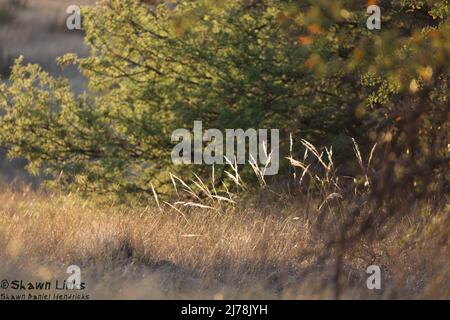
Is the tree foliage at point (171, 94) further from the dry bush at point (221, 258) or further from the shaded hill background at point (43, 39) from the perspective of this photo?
the shaded hill background at point (43, 39)

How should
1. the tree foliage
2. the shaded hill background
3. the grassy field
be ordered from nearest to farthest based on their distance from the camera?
1. the grassy field
2. the tree foliage
3. the shaded hill background

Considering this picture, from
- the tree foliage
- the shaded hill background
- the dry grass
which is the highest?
the shaded hill background

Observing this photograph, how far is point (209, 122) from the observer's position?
436 inches

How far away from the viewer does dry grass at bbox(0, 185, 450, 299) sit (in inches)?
219

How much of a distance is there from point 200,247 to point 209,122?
4719mm

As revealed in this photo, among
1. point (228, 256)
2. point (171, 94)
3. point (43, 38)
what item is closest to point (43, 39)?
point (43, 38)

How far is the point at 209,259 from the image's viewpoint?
6199 mm

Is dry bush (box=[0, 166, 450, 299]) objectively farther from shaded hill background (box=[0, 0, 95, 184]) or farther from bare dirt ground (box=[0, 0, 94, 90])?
bare dirt ground (box=[0, 0, 94, 90])

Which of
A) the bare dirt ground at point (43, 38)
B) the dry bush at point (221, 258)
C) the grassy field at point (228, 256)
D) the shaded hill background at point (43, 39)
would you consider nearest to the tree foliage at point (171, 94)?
the grassy field at point (228, 256)

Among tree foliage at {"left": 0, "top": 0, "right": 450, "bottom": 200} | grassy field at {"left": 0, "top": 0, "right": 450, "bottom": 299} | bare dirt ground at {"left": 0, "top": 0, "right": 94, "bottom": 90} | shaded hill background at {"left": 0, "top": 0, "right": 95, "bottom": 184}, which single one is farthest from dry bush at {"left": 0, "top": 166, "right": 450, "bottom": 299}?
bare dirt ground at {"left": 0, "top": 0, "right": 94, "bottom": 90}

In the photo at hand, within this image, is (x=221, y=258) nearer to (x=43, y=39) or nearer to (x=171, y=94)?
(x=171, y=94)

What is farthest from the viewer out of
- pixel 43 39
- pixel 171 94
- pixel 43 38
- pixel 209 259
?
pixel 43 38

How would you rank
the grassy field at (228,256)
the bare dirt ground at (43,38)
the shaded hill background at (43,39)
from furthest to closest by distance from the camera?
1. the bare dirt ground at (43,38)
2. the shaded hill background at (43,39)
3. the grassy field at (228,256)

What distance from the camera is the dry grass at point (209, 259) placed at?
555 cm
